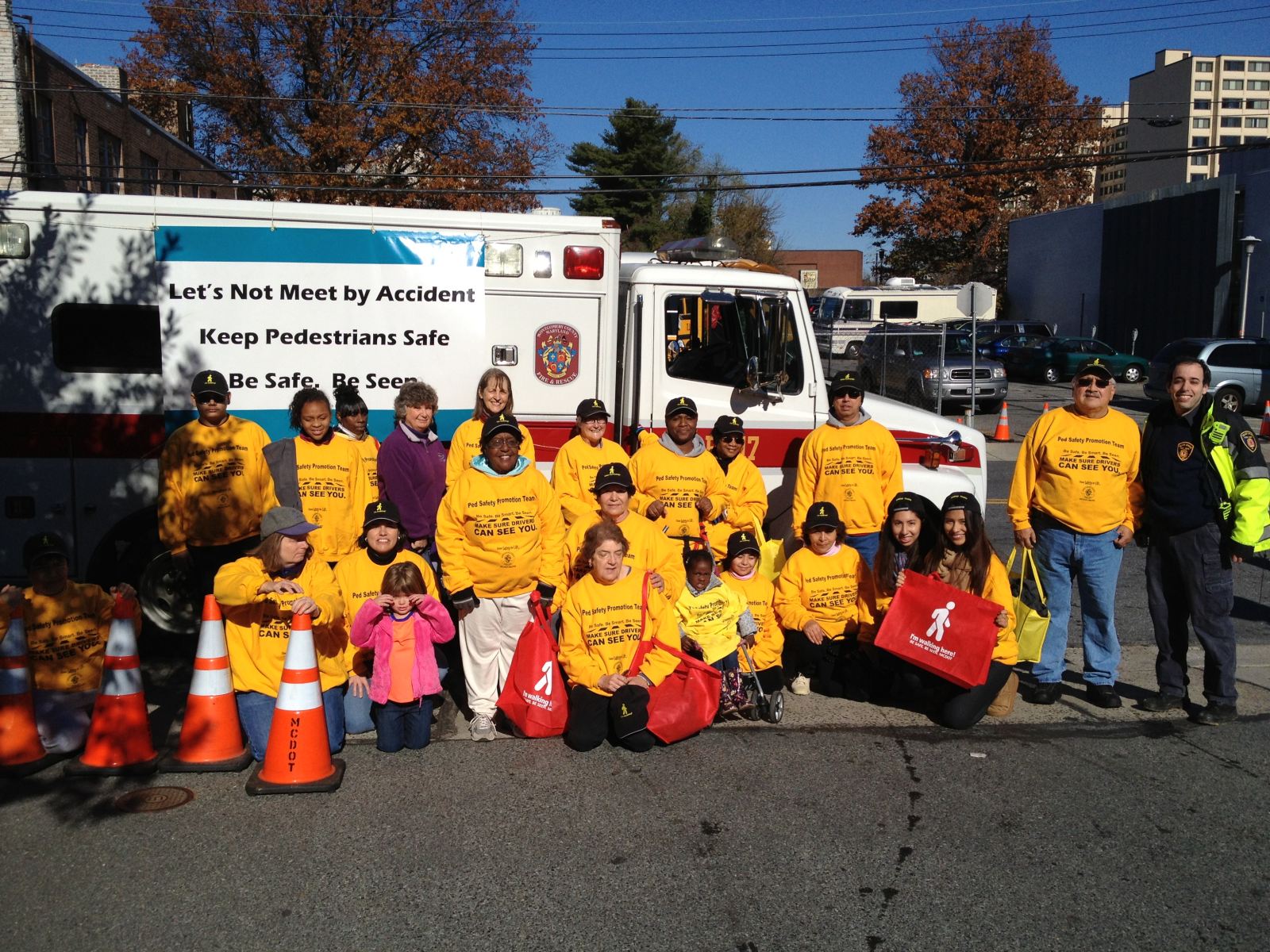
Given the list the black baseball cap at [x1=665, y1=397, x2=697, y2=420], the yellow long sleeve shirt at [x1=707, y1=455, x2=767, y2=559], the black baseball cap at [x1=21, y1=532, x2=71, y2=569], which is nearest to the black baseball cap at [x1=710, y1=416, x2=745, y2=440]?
the yellow long sleeve shirt at [x1=707, y1=455, x2=767, y2=559]

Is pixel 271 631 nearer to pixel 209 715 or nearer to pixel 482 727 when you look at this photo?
pixel 209 715

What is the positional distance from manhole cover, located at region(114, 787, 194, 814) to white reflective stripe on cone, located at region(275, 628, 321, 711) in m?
0.59

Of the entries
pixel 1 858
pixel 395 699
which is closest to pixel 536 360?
pixel 395 699

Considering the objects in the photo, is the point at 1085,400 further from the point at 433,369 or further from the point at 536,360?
the point at 433,369

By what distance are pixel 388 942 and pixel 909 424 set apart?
5.49m

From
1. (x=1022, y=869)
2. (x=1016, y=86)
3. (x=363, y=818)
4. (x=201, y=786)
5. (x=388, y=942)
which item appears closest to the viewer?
→ (x=388, y=942)

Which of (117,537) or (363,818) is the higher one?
(117,537)

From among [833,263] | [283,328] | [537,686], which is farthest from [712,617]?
[833,263]

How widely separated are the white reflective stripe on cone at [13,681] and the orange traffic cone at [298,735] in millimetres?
1250

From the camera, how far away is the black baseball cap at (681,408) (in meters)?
6.92

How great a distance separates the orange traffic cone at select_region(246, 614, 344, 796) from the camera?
5.23m

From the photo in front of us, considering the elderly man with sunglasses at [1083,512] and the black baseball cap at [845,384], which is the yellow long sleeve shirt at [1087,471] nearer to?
the elderly man with sunglasses at [1083,512]

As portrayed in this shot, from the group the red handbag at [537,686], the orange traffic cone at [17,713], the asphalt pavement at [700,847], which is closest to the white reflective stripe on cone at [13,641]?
the orange traffic cone at [17,713]

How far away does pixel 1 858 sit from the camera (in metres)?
4.56
